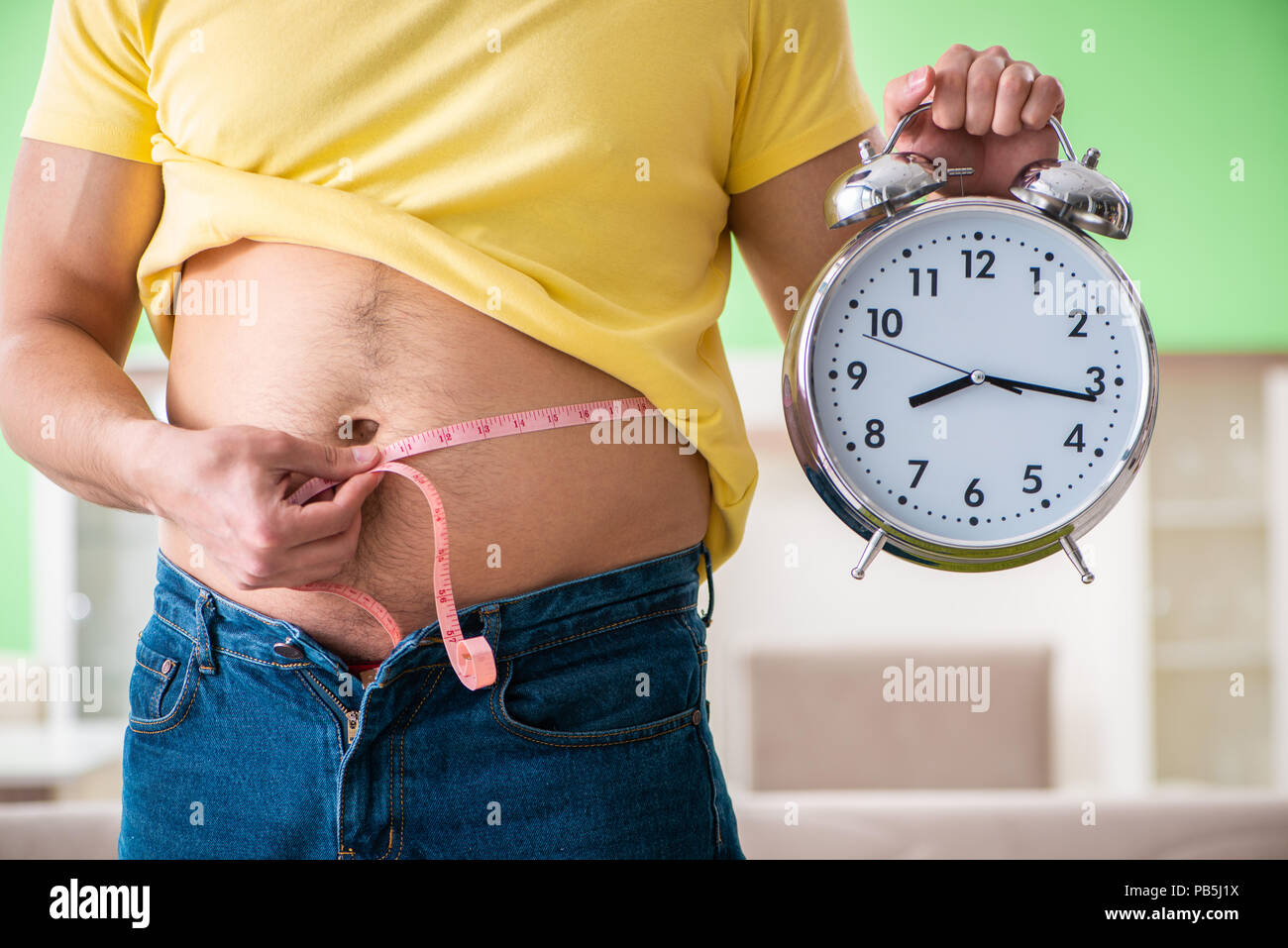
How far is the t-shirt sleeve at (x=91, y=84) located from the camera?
1.13 m

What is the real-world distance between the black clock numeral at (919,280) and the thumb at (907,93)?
0.59 ft

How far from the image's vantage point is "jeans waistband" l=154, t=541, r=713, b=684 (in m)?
1.01

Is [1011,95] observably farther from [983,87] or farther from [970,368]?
[970,368]

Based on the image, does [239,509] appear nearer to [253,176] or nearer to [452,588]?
[452,588]

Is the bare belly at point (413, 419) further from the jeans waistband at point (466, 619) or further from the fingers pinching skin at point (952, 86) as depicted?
the fingers pinching skin at point (952, 86)

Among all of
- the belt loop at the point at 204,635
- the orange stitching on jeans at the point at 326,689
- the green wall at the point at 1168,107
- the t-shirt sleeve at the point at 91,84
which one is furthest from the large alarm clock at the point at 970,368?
the green wall at the point at 1168,107

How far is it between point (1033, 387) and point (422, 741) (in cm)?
73

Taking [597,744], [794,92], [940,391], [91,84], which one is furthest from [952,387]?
[91,84]

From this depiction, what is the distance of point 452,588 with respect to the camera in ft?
3.47

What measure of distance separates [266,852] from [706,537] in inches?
24.5

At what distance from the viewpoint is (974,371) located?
1.06 meters
